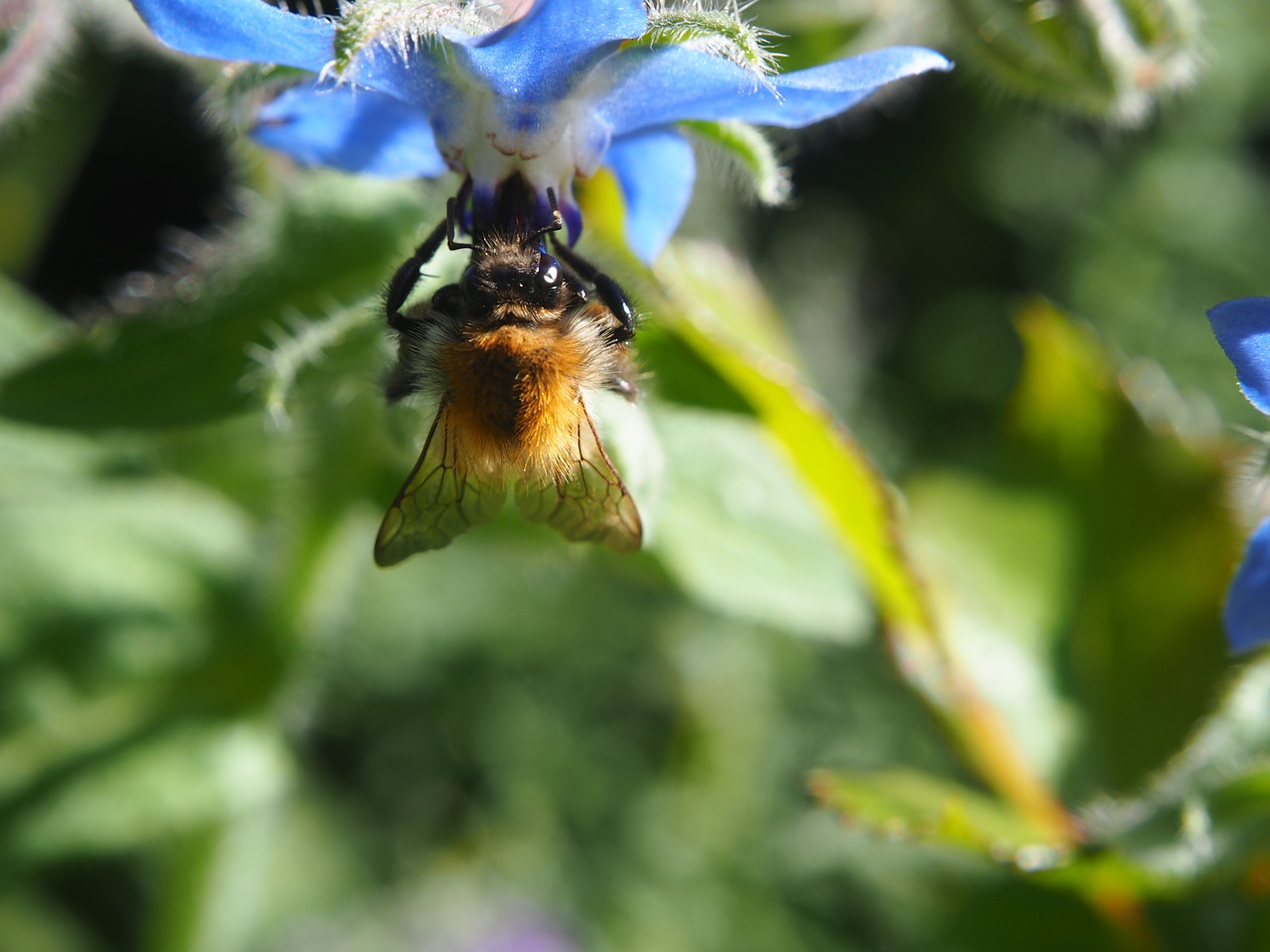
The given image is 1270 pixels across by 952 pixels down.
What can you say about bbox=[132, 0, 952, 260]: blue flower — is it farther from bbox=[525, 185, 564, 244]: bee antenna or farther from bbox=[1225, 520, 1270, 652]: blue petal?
bbox=[1225, 520, 1270, 652]: blue petal

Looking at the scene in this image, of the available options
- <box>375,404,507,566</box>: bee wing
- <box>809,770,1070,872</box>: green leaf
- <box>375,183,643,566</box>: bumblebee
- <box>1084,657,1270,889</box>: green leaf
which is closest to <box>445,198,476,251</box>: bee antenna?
<box>375,183,643,566</box>: bumblebee

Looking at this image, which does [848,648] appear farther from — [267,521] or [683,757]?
[267,521]

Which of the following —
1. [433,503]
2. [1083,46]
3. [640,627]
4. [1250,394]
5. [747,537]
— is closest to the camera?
[1250,394]

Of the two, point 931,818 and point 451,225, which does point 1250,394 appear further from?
point 451,225

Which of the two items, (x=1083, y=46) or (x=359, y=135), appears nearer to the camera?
(x=359, y=135)

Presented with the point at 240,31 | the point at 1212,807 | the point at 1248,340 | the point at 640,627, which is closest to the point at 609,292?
the point at 240,31

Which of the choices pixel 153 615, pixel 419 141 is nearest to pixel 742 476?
pixel 419 141

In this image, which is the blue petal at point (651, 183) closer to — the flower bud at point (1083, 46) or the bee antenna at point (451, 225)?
the bee antenna at point (451, 225)
